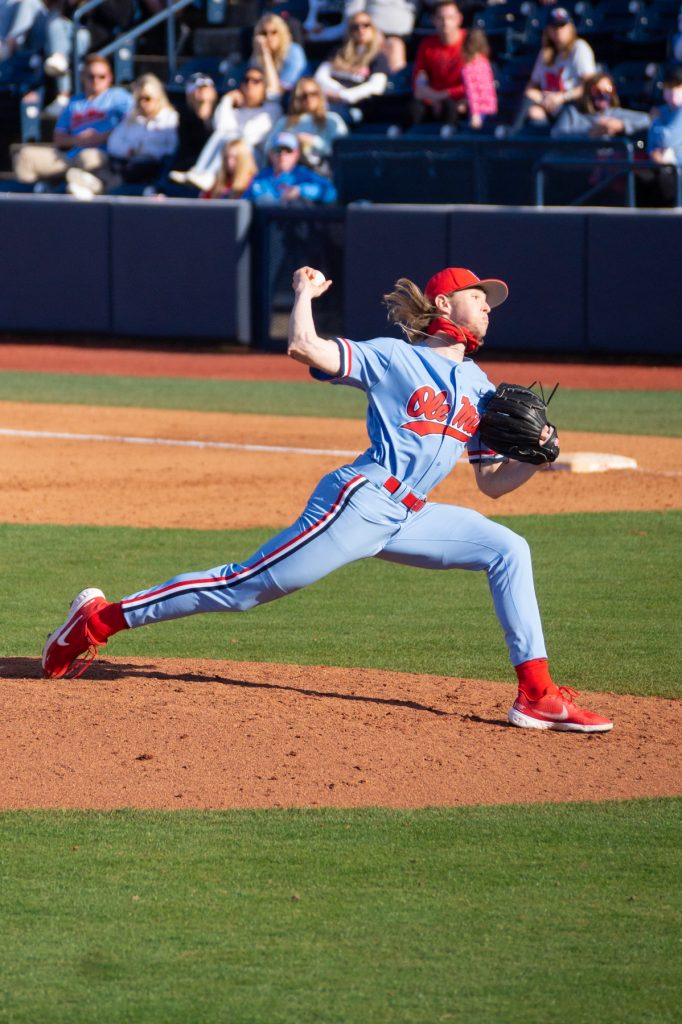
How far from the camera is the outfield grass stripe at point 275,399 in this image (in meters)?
12.9

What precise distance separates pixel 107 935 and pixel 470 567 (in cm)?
199

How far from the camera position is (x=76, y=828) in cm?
411

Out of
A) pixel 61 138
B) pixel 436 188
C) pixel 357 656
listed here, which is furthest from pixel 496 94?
pixel 357 656

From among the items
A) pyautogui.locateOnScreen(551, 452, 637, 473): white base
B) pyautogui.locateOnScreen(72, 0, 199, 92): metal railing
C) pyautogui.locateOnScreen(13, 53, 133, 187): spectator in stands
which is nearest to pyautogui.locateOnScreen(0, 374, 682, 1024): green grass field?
pyautogui.locateOnScreen(551, 452, 637, 473): white base

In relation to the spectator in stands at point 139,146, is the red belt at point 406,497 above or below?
below

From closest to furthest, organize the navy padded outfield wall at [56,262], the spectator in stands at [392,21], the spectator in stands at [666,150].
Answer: the spectator in stands at [666,150] < the navy padded outfield wall at [56,262] < the spectator in stands at [392,21]

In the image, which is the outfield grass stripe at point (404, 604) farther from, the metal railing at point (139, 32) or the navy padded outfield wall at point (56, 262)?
the metal railing at point (139, 32)

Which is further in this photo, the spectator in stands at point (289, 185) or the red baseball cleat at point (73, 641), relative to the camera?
the spectator in stands at point (289, 185)

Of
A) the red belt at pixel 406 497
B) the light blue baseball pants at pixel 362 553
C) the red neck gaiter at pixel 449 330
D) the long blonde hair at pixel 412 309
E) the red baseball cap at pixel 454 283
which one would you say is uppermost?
the red baseball cap at pixel 454 283

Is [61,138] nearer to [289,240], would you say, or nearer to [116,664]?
[289,240]

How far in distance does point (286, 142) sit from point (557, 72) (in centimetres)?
290

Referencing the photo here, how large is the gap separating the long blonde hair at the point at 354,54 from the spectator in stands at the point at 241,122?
38.1 inches

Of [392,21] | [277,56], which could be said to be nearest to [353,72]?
[277,56]

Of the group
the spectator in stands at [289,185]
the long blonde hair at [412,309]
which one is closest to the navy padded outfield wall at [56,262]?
the spectator in stands at [289,185]
